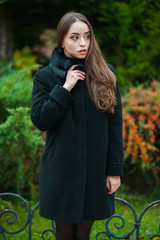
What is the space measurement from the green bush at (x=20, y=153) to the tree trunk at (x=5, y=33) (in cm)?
195

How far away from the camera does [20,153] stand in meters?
3.71

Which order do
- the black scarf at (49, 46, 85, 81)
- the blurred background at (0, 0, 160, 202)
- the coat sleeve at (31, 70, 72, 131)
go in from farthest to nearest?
the blurred background at (0, 0, 160, 202) < the black scarf at (49, 46, 85, 81) < the coat sleeve at (31, 70, 72, 131)

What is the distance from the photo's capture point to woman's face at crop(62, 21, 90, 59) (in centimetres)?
185

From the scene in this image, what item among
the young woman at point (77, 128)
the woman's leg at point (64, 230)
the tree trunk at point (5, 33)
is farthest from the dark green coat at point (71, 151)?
the tree trunk at point (5, 33)

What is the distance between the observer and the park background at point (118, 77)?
3.74 metres

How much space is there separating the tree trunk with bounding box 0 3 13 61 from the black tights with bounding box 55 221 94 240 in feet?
12.7

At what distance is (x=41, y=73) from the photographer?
6.29 ft

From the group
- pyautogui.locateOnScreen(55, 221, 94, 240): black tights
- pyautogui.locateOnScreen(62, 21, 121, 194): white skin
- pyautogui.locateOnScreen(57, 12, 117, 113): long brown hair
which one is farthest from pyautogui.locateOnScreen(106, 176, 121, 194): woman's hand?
pyautogui.locateOnScreen(62, 21, 121, 194): white skin

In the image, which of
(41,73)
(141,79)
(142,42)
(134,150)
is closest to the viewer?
(41,73)

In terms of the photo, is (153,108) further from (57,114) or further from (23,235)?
(57,114)

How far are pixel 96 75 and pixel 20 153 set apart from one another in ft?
6.88

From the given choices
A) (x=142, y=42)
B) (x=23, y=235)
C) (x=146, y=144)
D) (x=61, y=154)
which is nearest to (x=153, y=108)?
(x=146, y=144)

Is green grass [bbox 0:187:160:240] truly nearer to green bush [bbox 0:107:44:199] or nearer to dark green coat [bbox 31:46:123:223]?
green bush [bbox 0:107:44:199]

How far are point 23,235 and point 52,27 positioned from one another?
4.01 m
